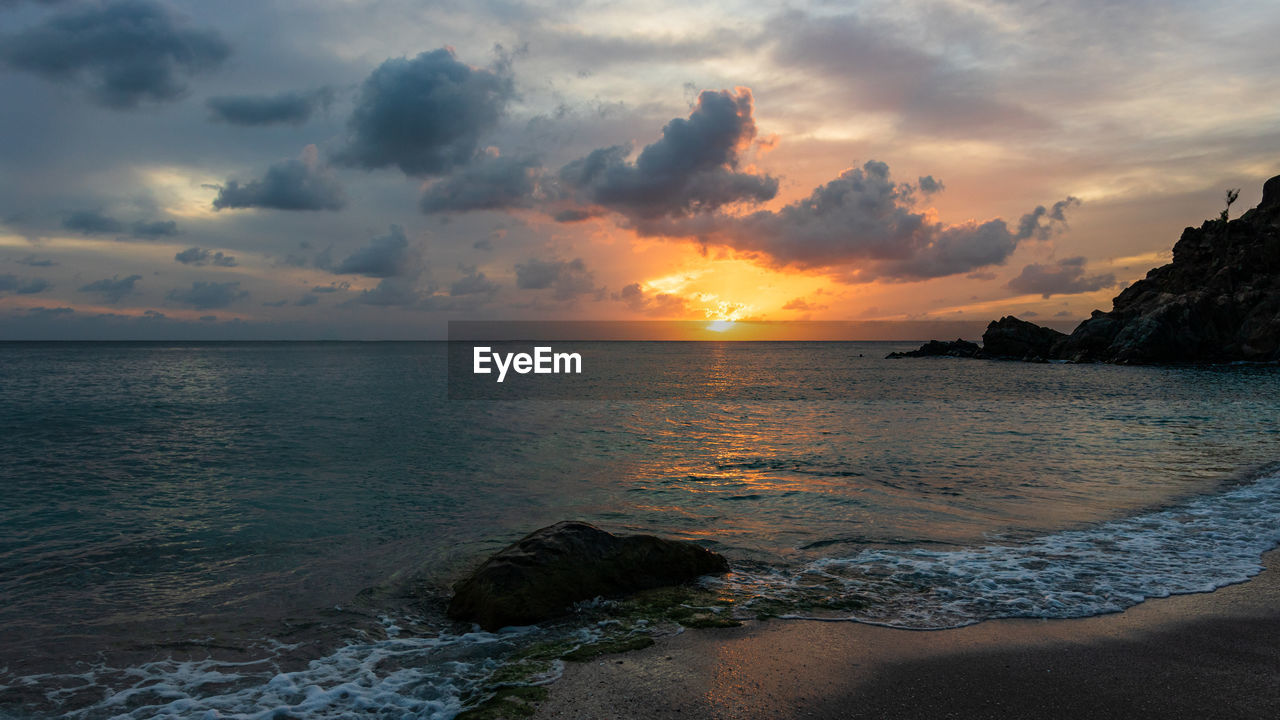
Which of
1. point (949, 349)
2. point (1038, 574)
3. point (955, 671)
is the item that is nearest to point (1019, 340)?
point (949, 349)

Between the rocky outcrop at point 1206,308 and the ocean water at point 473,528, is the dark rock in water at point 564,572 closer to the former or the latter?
the ocean water at point 473,528

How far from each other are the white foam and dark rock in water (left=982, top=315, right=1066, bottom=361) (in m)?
110

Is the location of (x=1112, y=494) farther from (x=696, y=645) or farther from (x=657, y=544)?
(x=696, y=645)

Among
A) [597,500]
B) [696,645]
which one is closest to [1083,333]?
[597,500]

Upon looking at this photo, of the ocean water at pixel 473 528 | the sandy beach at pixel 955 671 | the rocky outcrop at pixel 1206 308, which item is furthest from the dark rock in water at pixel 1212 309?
the sandy beach at pixel 955 671

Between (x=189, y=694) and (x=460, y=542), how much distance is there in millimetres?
6046

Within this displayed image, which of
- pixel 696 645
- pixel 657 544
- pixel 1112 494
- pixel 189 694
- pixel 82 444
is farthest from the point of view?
pixel 82 444

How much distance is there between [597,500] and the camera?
16.4 m

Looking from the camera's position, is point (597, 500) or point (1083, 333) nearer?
point (597, 500)

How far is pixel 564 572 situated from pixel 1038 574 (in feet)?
23.8

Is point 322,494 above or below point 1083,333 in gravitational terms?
below

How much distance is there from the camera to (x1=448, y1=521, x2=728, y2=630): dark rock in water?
8.35m

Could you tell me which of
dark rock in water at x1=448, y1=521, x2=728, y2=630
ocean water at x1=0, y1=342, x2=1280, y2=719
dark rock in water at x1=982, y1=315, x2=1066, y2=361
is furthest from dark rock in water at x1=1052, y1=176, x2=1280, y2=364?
dark rock in water at x1=448, y1=521, x2=728, y2=630

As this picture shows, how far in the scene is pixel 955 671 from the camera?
21.4ft
